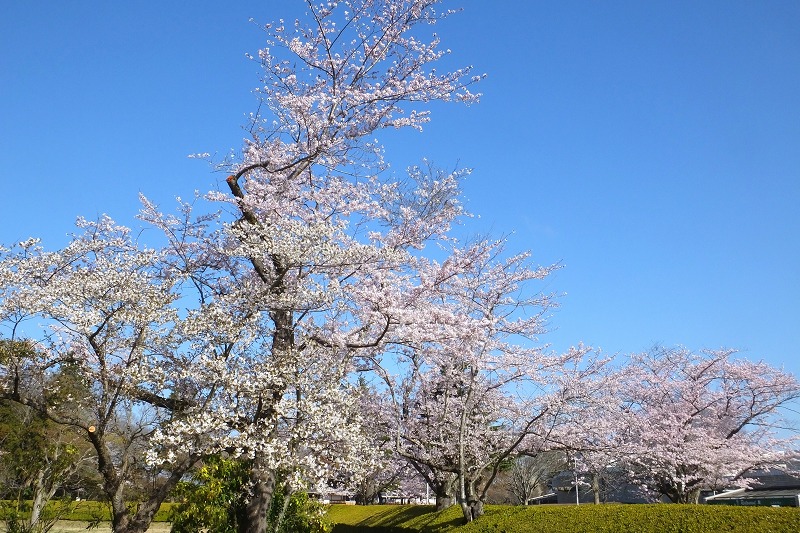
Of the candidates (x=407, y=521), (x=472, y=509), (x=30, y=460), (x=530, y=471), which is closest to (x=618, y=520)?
(x=472, y=509)

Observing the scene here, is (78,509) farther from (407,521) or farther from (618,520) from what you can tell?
(618,520)

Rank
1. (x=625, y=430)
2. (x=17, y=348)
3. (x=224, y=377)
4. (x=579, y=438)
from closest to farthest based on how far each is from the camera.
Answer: (x=224, y=377) < (x=17, y=348) < (x=579, y=438) < (x=625, y=430)

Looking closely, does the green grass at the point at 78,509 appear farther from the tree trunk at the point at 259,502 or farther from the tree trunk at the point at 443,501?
the tree trunk at the point at 443,501

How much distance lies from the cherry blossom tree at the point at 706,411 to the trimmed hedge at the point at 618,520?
7730 millimetres

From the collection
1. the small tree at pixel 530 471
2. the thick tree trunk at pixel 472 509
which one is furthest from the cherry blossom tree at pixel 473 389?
the small tree at pixel 530 471

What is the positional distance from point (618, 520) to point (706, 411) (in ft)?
42.2

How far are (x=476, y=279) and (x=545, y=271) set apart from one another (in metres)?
1.83

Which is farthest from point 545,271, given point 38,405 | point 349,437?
point 38,405

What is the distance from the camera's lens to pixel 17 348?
29.8ft

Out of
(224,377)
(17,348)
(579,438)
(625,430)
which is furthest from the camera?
(625,430)

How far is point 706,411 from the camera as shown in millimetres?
20312

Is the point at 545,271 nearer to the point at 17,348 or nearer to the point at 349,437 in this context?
the point at 349,437

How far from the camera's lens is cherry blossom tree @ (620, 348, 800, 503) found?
18125 mm

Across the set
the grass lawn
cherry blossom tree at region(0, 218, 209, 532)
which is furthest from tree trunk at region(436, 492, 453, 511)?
the grass lawn
